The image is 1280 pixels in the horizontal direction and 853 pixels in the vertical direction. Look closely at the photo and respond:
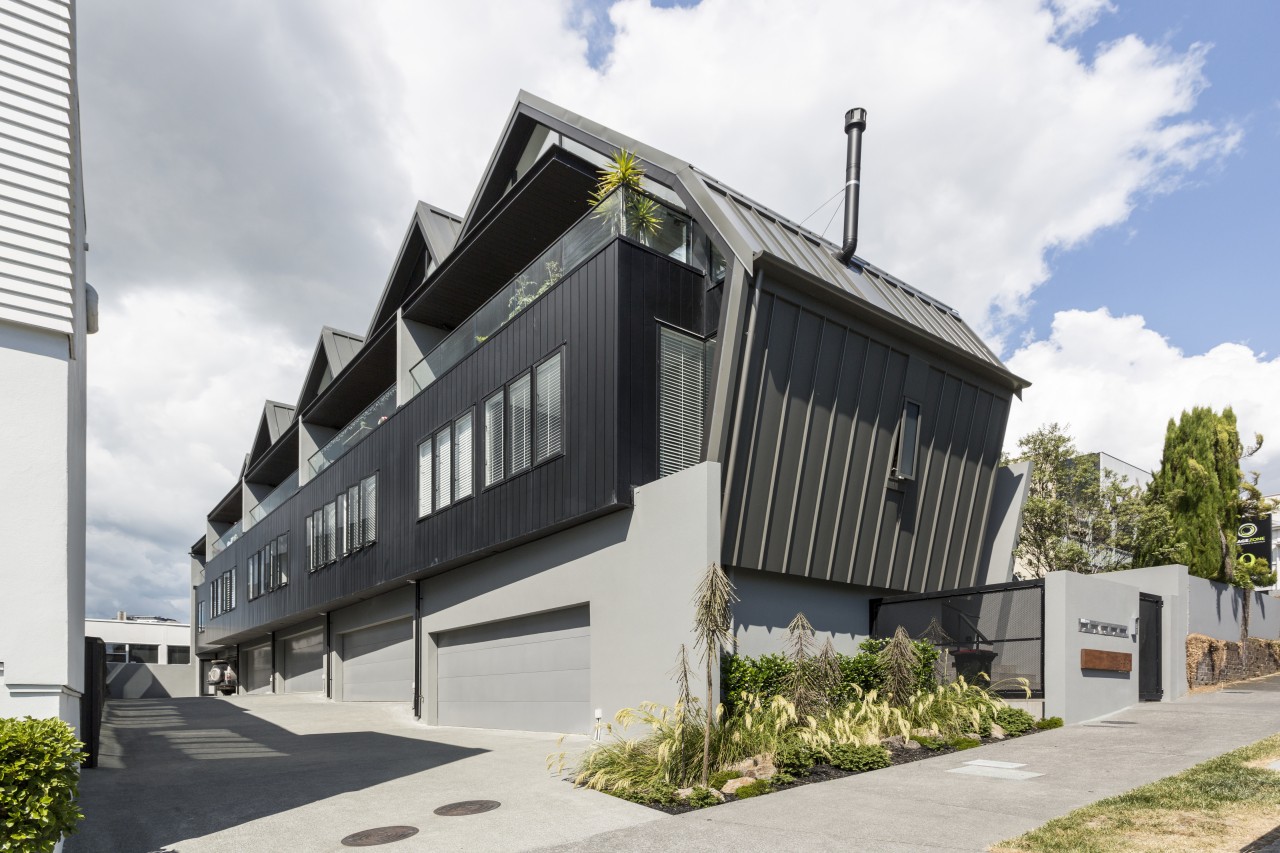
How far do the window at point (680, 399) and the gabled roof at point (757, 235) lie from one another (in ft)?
6.10

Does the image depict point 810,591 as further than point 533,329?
No

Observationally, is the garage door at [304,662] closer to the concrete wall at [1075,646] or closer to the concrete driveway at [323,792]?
the concrete driveway at [323,792]

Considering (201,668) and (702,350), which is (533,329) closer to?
(702,350)

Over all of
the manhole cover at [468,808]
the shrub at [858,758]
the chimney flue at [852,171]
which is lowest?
the manhole cover at [468,808]

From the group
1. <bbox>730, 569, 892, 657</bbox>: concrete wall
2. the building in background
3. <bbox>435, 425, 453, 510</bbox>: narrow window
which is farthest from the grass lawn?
the building in background

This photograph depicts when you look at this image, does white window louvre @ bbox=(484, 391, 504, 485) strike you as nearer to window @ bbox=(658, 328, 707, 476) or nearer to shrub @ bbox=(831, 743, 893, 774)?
window @ bbox=(658, 328, 707, 476)

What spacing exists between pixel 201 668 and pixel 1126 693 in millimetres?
46220

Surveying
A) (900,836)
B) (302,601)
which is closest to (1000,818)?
(900,836)

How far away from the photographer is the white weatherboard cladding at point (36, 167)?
754cm

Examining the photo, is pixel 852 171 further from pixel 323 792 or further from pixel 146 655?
pixel 146 655

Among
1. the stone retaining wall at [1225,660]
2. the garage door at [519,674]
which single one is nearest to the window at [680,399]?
the garage door at [519,674]

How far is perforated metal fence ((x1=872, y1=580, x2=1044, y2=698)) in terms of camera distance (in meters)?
15.5

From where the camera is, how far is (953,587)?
1814cm

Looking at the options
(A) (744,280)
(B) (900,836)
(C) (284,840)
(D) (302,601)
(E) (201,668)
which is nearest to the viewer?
(B) (900,836)
